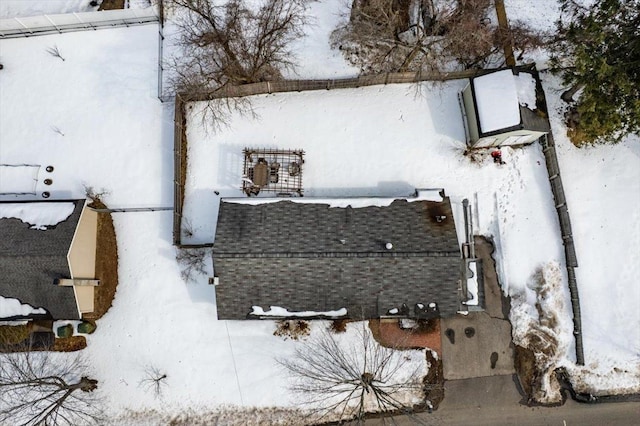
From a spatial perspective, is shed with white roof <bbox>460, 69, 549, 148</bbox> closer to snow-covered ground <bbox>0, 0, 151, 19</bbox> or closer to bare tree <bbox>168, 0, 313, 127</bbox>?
bare tree <bbox>168, 0, 313, 127</bbox>

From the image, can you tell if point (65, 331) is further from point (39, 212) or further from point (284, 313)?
point (284, 313)

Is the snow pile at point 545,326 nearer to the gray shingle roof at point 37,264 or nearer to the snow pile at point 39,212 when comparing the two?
the gray shingle roof at point 37,264

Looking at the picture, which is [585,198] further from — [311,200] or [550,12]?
[311,200]

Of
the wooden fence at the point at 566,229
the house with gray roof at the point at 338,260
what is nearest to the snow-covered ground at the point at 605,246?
the wooden fence at the point at 566,229

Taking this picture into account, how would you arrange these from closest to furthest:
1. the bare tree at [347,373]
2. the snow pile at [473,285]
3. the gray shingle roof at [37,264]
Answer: the gray shingle roof at [37,264]
the snow pile at [473,285]
the bare tree at [347,373]

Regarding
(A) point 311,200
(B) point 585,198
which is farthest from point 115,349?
(B) point 585,198

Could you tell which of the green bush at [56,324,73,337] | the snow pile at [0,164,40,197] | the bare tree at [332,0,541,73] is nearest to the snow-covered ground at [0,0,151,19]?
the snow pile at [0,164,40,197]

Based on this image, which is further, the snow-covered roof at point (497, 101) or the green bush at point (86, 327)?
the green bush at point (86, 327)

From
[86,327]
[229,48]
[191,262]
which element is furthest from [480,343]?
[86,327]
